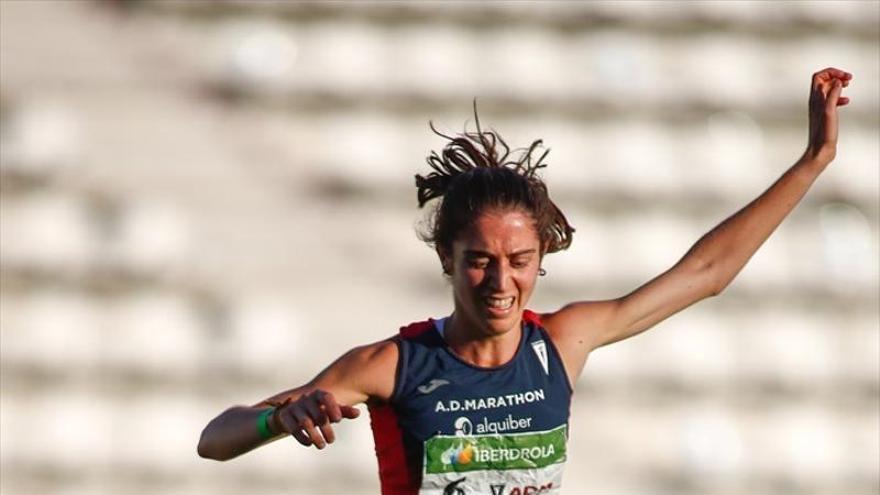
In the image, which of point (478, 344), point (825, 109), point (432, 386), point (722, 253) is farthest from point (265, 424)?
point (825, 109)

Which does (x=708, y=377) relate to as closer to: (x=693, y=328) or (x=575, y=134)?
(x=693, y=328)

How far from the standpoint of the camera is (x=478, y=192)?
330 centimetres

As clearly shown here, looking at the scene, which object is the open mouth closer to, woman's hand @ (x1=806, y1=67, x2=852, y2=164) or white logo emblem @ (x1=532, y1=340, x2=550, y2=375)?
white logo emblem @ (x1=532, y1=340, x2=550, y2=375)

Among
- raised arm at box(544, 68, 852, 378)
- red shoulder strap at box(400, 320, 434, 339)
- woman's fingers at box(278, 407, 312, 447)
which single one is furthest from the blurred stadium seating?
woman's fingers at box(278, 407, 312, 447)

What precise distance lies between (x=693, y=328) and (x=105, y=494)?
7.35 ft

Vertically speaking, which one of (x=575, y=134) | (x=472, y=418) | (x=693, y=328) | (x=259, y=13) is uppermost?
(x=259, y=13)

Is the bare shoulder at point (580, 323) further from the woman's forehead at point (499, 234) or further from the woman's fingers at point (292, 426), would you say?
the woman's fingers at point (292, 426)

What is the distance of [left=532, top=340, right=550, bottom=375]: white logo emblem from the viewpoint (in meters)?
3.41

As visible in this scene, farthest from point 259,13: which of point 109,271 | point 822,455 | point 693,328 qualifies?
point 822,455

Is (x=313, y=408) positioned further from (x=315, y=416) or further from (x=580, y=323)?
(x=580, y=323)

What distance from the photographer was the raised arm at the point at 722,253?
359cm

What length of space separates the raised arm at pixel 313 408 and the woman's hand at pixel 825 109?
0.98 metres

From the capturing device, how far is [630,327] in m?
3.62

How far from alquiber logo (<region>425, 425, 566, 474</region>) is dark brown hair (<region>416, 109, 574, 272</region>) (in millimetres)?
343
